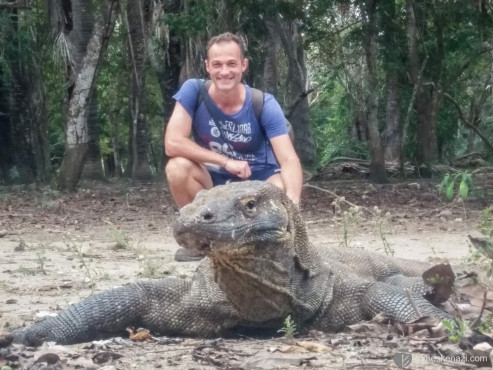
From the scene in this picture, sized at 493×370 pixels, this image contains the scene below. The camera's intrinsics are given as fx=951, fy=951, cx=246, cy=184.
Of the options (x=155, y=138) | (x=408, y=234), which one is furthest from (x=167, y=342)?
(x=155, y=138)

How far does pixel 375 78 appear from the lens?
1483cm

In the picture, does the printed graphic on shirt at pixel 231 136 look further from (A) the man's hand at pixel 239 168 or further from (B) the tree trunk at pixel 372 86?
(B) the tree trunk at pixel 372 86

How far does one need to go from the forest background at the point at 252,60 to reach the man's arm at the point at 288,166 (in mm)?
9117

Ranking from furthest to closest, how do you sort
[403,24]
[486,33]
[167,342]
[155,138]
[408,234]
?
[155,138] → [403,24] → [486,33] → [408,234] → [167,342]

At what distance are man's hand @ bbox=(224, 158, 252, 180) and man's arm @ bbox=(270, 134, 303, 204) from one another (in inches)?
Result: 7.6

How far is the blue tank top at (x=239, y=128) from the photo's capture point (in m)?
5.34

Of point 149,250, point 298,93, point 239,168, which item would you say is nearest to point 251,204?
point 239,168

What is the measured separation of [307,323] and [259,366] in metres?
0.87

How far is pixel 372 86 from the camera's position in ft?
48.5

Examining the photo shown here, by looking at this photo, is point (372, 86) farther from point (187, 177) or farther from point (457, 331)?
point (457, 331)

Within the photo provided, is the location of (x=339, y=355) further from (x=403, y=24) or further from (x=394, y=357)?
(x=403, y=24)

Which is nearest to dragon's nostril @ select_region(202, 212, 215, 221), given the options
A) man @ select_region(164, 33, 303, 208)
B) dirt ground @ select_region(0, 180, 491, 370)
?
dirt ground @ select_region(0, 180, 491, 370)

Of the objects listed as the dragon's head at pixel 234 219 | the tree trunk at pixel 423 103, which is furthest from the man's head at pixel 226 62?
the tree trunk at pixel 423 103

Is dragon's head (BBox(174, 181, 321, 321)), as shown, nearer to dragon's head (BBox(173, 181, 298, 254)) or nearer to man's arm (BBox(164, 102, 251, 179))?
dragon's head (BBox(173, 181, 298, 254))
